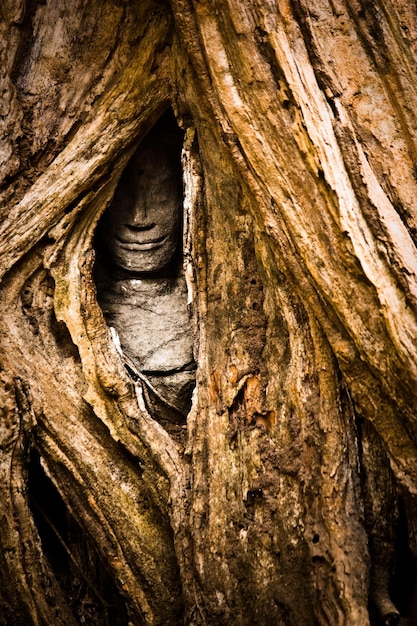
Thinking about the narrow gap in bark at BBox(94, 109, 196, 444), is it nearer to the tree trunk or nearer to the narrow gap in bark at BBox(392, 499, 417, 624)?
the tree trunk

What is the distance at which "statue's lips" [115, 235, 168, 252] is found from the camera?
2119mm

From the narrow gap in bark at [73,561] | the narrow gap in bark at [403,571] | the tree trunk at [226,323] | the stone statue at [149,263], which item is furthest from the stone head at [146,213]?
the narrow gap in bark at [403,571]

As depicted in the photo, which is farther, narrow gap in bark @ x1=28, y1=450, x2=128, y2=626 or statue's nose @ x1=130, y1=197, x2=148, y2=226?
statue's nose @ x1=130, y1=197, x2=148, y2=226

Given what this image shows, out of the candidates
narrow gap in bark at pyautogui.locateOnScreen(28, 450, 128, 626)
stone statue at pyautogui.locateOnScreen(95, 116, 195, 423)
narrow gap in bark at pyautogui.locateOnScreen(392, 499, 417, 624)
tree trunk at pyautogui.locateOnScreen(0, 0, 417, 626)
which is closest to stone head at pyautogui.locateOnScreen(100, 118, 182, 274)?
stone statue at pyautogui.locateOnScreen(95, 116, 195, 423)

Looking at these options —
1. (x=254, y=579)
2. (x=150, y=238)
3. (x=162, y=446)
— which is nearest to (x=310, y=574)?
(x=254, y=579)

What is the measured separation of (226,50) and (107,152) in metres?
0.51

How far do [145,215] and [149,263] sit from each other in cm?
18

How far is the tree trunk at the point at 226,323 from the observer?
4.95 feet

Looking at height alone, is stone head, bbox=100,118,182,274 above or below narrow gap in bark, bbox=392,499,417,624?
above

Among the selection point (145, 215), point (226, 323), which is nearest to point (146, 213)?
point (145, 215)

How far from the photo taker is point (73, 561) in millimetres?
1898

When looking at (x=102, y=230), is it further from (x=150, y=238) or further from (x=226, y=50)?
(x=226, y=50)

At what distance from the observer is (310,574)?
4.87 ft

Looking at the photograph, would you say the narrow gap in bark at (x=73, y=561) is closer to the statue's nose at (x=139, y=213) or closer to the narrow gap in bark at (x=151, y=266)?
the narrow gap in bark at (x=151, y=266)
